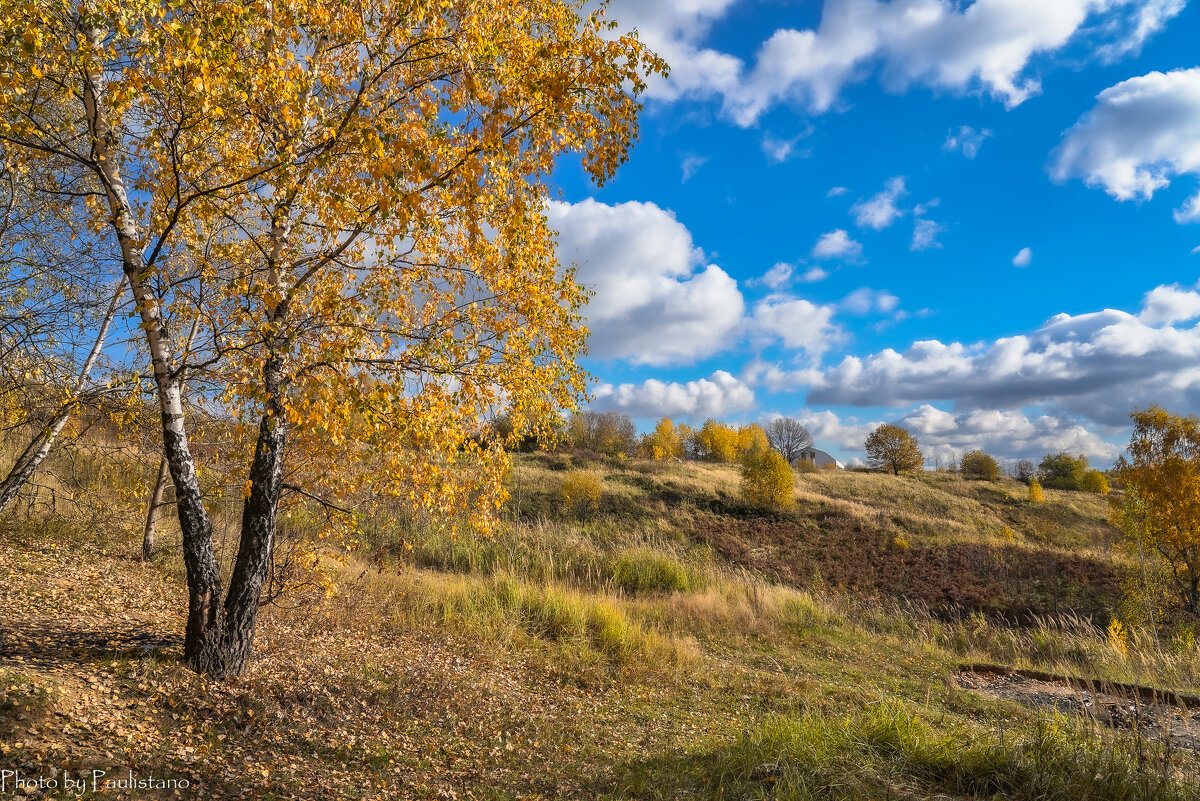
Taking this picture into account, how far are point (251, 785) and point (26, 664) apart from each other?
2322mm

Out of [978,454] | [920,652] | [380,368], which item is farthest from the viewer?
[978,454]

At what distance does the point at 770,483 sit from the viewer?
30.3m

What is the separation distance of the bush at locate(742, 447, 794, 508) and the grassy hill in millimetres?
14922

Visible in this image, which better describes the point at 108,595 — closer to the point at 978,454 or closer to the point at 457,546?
the point at 457,546

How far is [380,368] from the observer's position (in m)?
4.91

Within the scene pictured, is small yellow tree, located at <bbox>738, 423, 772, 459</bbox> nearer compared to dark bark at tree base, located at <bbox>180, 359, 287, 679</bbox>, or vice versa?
dark bark at tree base, located at <bbox>180, 359, 287, 679</bbox>

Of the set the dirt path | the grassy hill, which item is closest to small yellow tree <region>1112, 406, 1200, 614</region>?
the grassy hill

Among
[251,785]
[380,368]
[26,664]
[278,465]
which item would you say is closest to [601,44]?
[380,368]

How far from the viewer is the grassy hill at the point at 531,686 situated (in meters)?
3.96

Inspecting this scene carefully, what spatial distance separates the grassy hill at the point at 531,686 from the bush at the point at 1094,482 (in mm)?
55011

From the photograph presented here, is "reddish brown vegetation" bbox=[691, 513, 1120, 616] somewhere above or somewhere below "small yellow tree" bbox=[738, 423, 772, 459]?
below

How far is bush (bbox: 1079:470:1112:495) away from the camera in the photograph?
53903 millimetres

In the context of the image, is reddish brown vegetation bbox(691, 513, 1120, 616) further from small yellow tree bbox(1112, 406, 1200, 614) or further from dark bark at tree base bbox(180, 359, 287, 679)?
dark bark at tree base bbox(180, 359, 287, 679)

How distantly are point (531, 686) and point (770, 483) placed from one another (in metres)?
25.5
